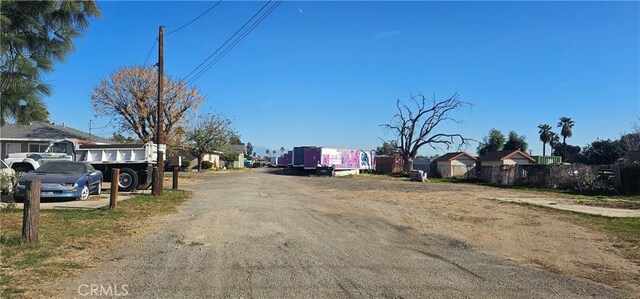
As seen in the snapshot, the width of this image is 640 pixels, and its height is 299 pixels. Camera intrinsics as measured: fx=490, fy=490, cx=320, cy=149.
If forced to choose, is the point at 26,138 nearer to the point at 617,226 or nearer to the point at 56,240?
the point at 56,240

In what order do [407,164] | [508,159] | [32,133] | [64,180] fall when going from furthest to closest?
[407,164] → [508,159] → [32,133] → [64,180]

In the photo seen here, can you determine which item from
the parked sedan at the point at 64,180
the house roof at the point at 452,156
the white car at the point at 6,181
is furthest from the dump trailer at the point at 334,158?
the white car at the point at 6,181

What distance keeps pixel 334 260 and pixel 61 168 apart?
12.7 m

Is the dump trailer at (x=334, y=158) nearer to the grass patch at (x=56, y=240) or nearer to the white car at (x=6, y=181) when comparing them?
the white car at (x=6, y=181)

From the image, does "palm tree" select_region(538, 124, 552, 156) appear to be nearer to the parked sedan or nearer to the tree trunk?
the tree trunk

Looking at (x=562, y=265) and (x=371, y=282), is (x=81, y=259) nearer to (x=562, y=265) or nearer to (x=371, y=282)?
(x=371, y=282)

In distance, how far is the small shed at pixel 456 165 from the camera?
56.6 metres

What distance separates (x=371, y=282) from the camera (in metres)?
6.49

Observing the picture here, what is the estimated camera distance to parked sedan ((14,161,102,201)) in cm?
1511

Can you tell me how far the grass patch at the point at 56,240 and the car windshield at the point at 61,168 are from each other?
10.3ft

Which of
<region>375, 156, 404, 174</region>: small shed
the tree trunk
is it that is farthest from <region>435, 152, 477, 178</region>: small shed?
<region>375, 156, 404, 174</region>: small shed

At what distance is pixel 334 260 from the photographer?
7.84 meters

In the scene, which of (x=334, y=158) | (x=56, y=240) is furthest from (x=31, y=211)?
(x=334, y=158)

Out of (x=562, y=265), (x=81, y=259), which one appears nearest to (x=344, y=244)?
(x=562, y=265)
